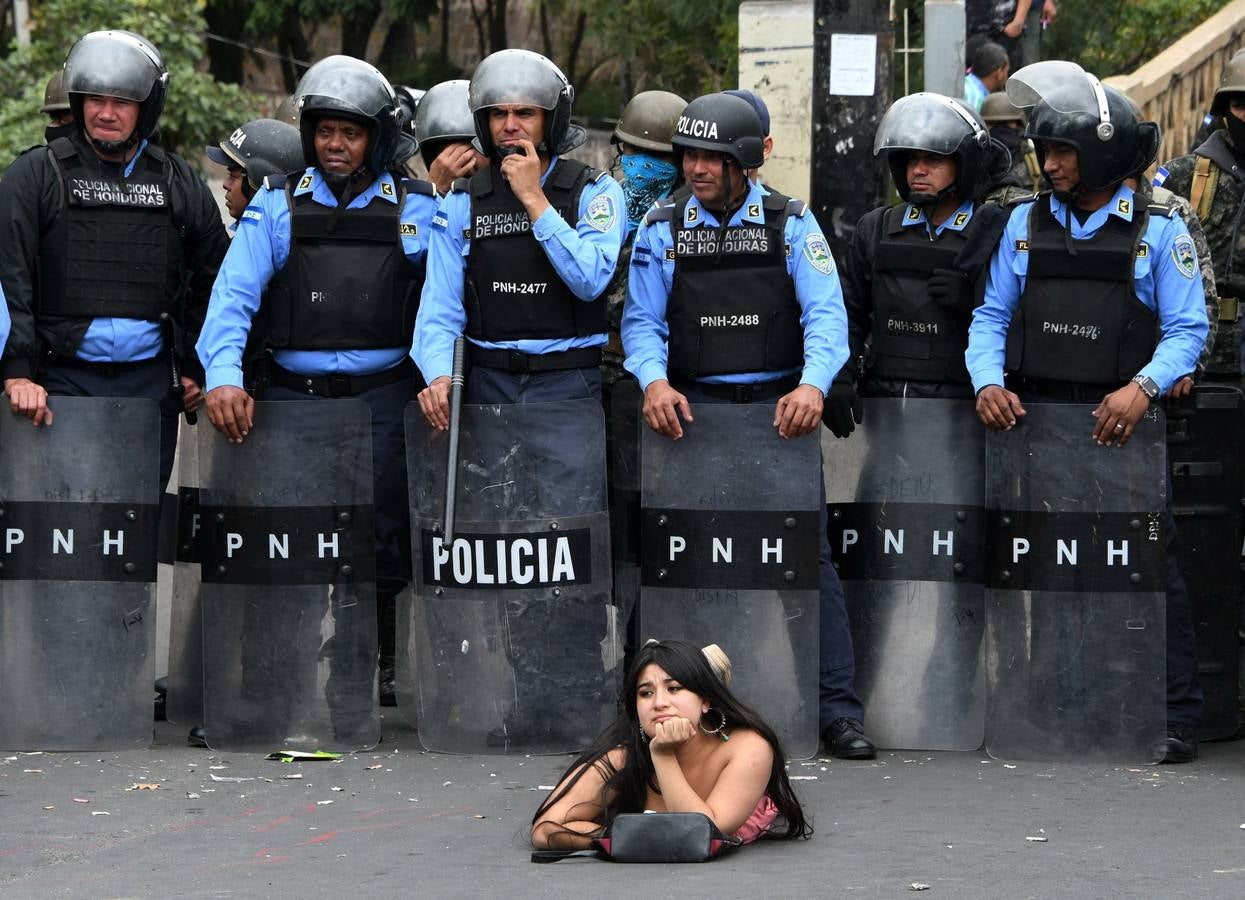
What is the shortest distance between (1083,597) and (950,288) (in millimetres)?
1093

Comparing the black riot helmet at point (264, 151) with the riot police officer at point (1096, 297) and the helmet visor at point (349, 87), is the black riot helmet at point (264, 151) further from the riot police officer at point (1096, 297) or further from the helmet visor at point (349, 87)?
the riot police officer at point (1096, 297)

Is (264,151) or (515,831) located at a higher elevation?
(264,151)

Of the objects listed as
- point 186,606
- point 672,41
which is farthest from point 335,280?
point 672,41

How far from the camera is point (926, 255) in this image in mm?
7102

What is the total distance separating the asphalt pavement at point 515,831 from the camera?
5184 mm

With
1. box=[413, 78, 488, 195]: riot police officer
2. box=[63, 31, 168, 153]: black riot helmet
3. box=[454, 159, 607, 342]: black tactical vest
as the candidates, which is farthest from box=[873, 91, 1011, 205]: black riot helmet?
box=[63, 31, 168, 153]: black riot helmet

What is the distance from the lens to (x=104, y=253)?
7180mm

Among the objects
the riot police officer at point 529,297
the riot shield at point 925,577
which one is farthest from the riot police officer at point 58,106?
the riot shield at point 925,577

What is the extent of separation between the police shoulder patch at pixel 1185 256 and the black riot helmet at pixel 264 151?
10.8 ft

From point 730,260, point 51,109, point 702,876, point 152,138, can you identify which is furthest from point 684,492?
Result: point 51,109

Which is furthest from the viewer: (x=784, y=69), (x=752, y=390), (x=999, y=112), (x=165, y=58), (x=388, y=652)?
(x=165, y=58)

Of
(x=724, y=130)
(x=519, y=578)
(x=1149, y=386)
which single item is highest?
(x=724, y=130)

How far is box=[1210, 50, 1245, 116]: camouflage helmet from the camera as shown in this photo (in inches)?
299

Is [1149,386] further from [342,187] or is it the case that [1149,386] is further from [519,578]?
[342,187]
